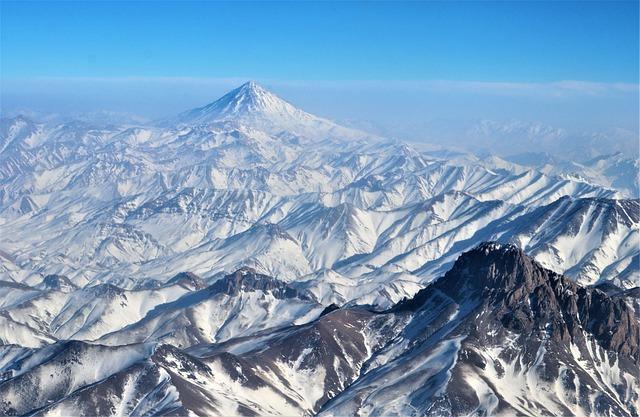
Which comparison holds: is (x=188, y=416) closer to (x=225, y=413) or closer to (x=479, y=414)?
(x=225, y=413)

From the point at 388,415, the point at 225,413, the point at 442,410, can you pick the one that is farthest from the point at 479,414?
the point at 225,413

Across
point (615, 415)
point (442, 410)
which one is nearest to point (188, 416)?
point (442, 410)

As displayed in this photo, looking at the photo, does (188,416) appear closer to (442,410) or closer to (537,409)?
(442,410)

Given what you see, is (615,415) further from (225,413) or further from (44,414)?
(44,414)

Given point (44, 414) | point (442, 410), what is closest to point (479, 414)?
point (442, 410)

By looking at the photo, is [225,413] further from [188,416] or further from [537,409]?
[537,409]
